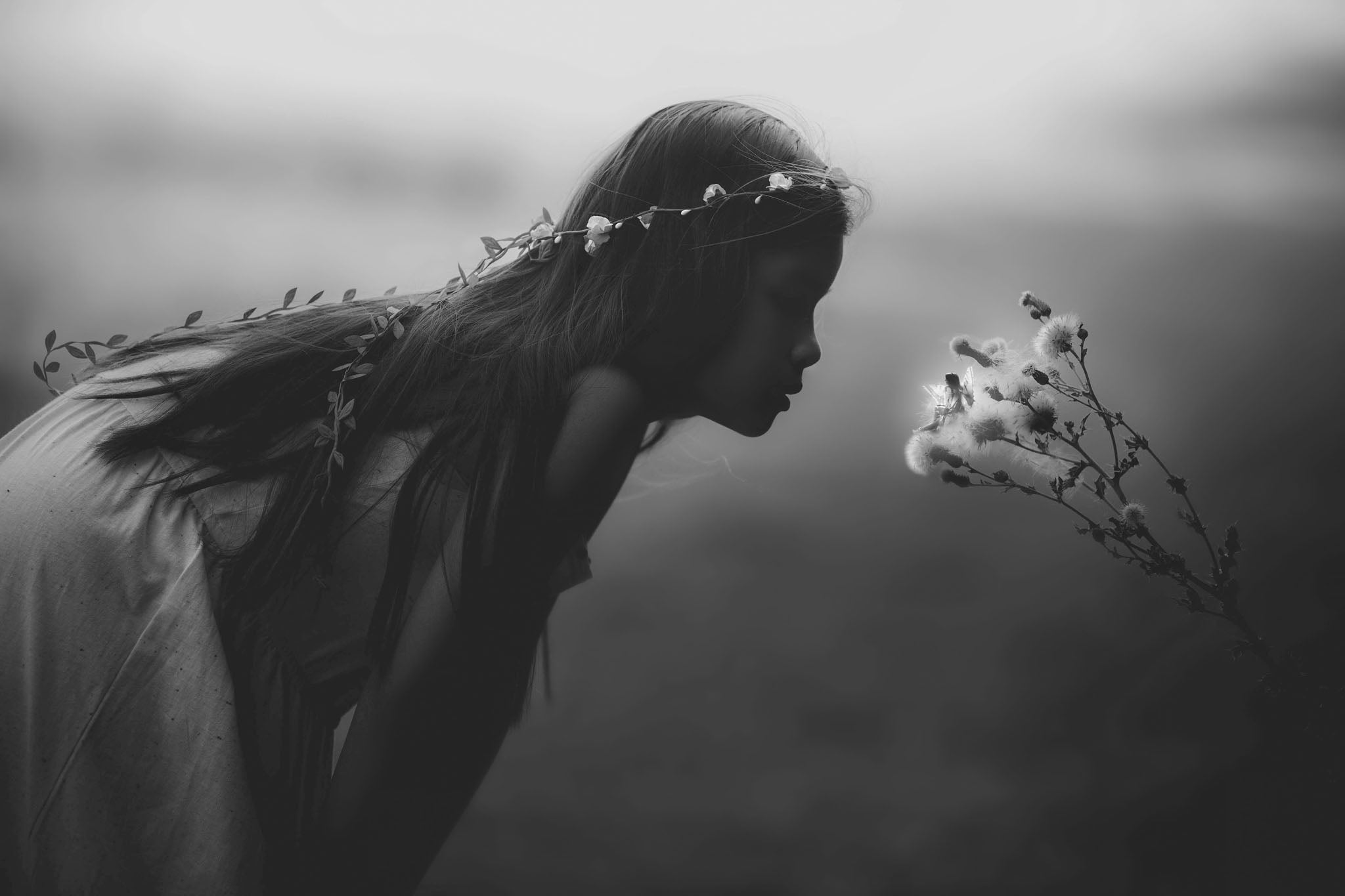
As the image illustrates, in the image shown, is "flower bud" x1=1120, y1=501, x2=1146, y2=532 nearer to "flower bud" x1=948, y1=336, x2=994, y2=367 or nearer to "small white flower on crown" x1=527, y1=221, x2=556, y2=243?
"flower bud" x1=948, y1=336, x2=994, y2=367

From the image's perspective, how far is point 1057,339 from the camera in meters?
0.73

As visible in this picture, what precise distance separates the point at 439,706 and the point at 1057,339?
530 millimetres

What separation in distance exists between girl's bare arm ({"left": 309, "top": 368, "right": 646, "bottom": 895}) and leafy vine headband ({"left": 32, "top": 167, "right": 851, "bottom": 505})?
0.15 m

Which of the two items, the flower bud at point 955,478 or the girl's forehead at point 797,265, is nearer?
the flower bud at point 955,478

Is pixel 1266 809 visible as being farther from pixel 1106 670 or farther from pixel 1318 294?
pixel 1318 294

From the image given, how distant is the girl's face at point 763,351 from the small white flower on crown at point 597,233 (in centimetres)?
13

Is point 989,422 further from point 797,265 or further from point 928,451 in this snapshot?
point 797,265

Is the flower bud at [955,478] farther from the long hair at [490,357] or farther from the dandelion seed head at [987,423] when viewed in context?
the long hair at [490,357]

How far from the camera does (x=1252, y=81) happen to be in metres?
1.28

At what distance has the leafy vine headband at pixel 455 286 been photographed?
0.77 metres

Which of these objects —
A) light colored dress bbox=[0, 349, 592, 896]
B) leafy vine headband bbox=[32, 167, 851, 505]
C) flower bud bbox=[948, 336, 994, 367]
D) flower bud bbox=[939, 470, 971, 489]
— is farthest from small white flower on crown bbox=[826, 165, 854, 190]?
light colored dress bbox=[0, 349, 592, 896]

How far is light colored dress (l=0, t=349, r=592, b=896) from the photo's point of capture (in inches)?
25.9

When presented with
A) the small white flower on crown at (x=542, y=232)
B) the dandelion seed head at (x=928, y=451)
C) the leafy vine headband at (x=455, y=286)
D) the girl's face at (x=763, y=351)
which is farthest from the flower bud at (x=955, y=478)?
the small white flower on crown at (x=542, y=232)

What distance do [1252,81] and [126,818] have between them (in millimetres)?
1496
